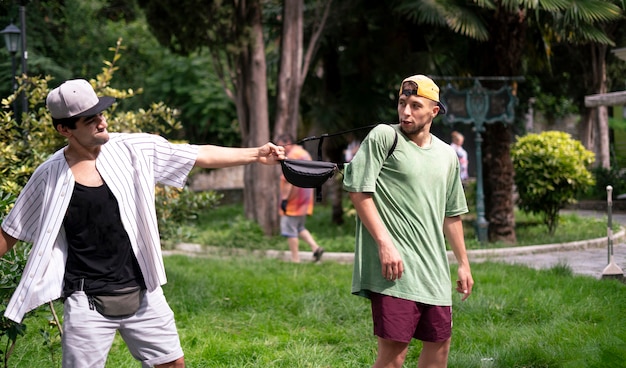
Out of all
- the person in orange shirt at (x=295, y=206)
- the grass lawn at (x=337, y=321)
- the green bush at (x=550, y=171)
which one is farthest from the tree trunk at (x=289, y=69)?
the grass lawn at (x=337, y=321)

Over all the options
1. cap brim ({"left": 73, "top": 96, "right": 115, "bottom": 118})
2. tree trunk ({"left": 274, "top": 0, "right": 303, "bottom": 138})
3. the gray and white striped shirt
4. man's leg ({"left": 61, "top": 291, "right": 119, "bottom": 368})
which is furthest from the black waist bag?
tree trunk ({"left": 274, "top": 0, "right": 303, "bottom": 138})

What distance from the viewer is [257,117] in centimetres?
1599

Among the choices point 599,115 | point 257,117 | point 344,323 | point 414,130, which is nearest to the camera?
point 414,130

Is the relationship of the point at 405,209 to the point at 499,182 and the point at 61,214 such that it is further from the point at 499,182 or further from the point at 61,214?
the point at 499,182

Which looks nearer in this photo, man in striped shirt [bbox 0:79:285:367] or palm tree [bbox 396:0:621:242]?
man in striped shirt [bbox 0:79:285:367]

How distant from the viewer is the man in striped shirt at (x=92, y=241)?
3.79m

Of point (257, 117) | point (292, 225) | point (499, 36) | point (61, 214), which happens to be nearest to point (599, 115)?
point (499, 36)

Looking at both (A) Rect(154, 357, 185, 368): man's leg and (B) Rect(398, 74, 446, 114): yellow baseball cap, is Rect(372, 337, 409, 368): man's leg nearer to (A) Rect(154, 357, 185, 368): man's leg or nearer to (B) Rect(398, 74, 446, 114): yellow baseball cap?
(A) Rect(154, 357, 185, 368): man's leg

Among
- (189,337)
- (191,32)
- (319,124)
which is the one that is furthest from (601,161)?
(189,337)

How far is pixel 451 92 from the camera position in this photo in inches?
560

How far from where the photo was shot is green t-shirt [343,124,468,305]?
4.27 m

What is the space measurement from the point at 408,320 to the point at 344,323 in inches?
120

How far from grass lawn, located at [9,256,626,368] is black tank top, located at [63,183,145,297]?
5.84ft

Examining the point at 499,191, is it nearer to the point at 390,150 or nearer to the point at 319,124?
the point at 319,124
